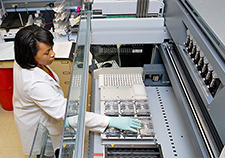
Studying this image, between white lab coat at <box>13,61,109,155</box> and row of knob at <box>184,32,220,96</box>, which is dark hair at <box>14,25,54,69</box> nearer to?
white lab coat at <box>13,61,109,155</box>

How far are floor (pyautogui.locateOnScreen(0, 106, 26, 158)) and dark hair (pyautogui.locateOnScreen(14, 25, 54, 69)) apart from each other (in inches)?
52.8

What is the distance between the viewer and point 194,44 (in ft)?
3.30

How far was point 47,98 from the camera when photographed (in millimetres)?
999

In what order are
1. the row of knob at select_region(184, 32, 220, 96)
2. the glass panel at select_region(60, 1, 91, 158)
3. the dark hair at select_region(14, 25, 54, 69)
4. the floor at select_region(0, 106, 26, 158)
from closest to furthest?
the glass panel at select_region(60, 1, 91, 158) → the row of knob at select_region(184, 32, 220, 96) → the dark hair at select_region(14, 25, 54, 69) → the floor at select_region(0, 106, 26, 158)

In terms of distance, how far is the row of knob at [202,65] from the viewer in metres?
0.84

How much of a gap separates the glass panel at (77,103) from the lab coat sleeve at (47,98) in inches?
8.0

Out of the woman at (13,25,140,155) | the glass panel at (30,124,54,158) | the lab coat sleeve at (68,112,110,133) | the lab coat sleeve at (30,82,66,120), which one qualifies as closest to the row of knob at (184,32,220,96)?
the woman at (13,25,140,155)

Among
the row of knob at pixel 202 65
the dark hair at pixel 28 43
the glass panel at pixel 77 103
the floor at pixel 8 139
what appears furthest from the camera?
the floor at pixel 8 139

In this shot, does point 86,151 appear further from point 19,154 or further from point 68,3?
point 68,3

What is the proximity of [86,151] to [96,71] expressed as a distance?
2.15 ft

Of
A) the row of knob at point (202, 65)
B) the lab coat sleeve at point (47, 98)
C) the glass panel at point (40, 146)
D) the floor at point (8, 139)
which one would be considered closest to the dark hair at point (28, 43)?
the lab coat sleeve at point (47, 98)

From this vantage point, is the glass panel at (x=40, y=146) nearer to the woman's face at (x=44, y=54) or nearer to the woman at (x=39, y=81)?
the woman at (x=39, y=81)

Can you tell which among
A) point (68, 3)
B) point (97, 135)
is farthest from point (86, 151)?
point (68, 3)

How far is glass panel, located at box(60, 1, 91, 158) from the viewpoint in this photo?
658 mm
